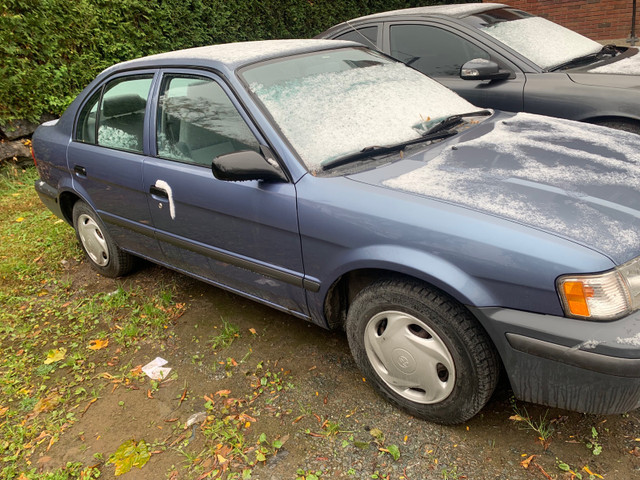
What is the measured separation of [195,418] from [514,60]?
147 inches

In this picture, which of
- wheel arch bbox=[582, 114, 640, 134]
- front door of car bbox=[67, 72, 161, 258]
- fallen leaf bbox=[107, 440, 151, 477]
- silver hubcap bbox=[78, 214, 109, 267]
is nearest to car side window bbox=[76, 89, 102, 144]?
front door of car bbox=[67, 72, 161, 258]

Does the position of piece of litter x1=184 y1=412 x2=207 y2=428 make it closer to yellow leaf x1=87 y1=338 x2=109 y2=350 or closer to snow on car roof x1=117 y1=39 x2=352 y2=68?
yellow leaf x1=87 y1=338 x2=109 y2=350

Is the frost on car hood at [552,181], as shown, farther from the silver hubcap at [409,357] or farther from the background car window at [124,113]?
the background car window at [124,113]

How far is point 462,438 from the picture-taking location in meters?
2.39

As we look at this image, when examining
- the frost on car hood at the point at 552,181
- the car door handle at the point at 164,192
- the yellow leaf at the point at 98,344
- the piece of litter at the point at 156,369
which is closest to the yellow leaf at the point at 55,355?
the yellow leaf at the point at 98,344

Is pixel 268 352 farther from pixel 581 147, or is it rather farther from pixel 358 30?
pixel 358 30

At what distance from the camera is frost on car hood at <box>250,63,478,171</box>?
2678 mm

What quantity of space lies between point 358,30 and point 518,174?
11.8ft

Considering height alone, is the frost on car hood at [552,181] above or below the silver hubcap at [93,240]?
above

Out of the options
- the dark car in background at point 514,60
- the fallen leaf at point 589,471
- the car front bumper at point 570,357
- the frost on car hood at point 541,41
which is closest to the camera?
the car front bumper at point 570,357

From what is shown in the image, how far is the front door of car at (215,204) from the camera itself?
2.68m

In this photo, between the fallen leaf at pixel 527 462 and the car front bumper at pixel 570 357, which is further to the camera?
the fallen leaf at pixel 527 462

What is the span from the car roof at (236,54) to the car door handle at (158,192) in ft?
2.43

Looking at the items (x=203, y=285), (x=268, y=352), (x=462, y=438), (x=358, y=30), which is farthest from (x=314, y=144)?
(x=358, y=30)
